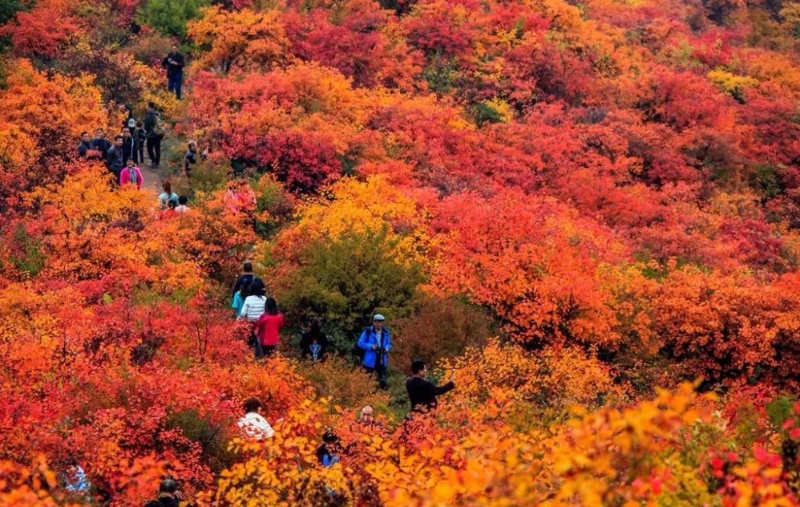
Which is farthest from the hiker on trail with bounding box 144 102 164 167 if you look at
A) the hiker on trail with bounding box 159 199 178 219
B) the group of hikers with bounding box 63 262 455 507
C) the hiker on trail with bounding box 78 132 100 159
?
the group of hikers with bounding box 63 262 455 507

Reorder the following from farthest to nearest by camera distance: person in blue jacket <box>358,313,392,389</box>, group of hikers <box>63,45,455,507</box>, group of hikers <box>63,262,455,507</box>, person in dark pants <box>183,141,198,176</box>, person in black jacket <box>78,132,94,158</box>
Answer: person in dark pants <box>183,141,198,176</box> < person in black jacket <box>78,132,94,158</box> < person in blue jacket <box>358,313,392,389</box> < group of hikers <box>63,262,455,507</box> < group of hikers <box>63,45,455,507</box>

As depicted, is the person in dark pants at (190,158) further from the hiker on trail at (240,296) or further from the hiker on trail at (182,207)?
the hiker on trail at (240,296)

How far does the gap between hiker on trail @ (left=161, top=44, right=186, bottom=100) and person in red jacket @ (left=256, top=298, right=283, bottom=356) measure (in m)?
17.2

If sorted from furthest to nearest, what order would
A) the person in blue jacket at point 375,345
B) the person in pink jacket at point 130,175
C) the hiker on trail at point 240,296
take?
1. the person in pink jacket at point 130,175
2. the hiker on trail at point 240,296
3. the person in blue jacket at point 375,345

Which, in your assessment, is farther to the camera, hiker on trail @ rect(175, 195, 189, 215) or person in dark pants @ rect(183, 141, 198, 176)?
person in dark pants @ rect(183, 141, 198, 176)

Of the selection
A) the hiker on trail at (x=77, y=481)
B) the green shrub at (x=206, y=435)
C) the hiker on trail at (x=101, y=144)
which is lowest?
the hiker on trail at (x=101, y=144)

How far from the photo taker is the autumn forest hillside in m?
11.3

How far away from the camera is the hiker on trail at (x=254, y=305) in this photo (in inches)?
693

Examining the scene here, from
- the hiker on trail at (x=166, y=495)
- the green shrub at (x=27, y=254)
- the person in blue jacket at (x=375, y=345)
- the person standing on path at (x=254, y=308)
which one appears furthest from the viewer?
the green shrub at (x=27, y=254)

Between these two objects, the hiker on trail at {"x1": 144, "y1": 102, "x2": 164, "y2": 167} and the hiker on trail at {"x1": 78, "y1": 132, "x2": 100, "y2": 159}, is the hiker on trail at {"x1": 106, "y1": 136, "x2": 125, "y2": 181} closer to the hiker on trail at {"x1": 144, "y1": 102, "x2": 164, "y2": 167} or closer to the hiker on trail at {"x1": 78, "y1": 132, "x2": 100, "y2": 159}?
the hiker on trail at {"x1": 78, "y1": 132, "x2": 100, "y2": 159}

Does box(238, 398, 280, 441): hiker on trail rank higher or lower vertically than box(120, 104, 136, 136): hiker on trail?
higher

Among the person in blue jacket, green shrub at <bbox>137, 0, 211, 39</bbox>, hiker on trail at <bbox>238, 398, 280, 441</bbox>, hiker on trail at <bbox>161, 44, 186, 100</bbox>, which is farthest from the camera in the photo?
green shrub at <bbox>137, 0, 211, 39</bbox>

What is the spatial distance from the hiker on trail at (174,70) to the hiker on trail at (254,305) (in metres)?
16.3

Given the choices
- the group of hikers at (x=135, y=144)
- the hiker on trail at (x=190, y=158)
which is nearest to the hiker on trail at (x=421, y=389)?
the group of hikers at (x=135, y=144)
